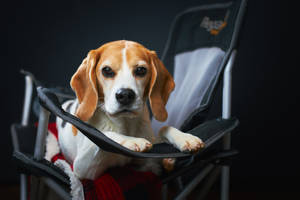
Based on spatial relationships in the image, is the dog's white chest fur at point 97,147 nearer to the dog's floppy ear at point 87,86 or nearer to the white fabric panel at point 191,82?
the dog's floppy ear at point 87,86

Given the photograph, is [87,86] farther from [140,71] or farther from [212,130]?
[212,130]

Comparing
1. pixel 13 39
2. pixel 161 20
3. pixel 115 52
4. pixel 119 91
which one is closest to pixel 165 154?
pixel 119 91

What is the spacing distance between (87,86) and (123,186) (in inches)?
11.8

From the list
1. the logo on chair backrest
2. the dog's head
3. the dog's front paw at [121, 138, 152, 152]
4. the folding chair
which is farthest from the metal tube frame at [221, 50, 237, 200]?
the dog's front paw at [121, 138, 152, 152]

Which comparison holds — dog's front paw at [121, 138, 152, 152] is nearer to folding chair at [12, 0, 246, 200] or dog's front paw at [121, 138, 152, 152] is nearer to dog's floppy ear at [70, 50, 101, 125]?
folding chair at [12, 0, 246, 200]

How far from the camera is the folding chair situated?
90cm

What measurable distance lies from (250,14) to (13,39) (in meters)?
1.41

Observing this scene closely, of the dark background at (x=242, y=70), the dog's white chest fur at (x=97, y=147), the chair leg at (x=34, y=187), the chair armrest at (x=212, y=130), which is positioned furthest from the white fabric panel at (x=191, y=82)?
the chair leg at (x=34, y=187)

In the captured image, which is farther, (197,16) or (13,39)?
(13,39)

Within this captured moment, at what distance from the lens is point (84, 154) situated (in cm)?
90

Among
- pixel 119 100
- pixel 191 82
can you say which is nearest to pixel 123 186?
pixel 119 100

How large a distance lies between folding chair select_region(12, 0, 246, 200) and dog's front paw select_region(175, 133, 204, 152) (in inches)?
0.8

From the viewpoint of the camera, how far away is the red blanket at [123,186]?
88cm

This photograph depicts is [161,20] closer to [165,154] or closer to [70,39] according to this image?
[70,39]
